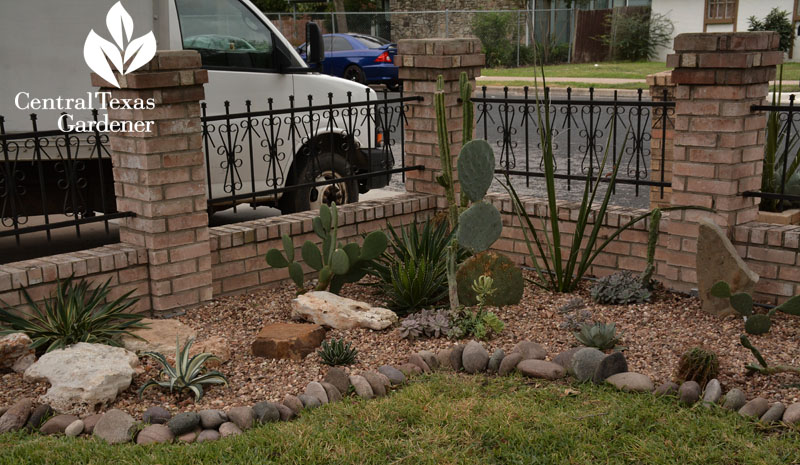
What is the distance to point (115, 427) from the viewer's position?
3.97 m

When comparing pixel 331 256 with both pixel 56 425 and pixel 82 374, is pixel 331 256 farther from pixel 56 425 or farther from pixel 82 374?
pixel 56 425

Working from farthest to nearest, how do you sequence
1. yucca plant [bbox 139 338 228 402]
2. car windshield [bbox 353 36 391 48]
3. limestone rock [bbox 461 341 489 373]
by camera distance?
car windshield [bbox 353 36 391 48], limestone rock [bbox 461 341 489 373], yucca plant [bbox 139 338 228 402]

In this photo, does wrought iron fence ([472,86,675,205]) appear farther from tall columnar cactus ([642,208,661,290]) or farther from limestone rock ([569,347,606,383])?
limestone rock ([569,347,606,383])

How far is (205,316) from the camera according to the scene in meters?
5.63

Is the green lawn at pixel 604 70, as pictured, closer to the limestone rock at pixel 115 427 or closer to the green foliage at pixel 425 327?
the green foliage at pixel 425 327

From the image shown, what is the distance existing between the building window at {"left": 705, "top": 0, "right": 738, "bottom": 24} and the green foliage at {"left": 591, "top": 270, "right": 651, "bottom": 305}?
82.2 ft

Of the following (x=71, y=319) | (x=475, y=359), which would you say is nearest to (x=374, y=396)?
(x=475, y=359)

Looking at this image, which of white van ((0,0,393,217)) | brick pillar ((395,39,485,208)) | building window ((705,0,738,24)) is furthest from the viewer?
building window ((705,0,738,24))

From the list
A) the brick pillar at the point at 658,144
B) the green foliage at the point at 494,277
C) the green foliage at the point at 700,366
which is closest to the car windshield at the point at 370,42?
the brick pillar at the point at 658,144

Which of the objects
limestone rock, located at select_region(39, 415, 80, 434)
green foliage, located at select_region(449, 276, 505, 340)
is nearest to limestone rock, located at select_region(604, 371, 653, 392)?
green foliage, located at select_region(449, 276, 505, 340)

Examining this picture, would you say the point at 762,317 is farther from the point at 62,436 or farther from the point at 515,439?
the point at 62,436

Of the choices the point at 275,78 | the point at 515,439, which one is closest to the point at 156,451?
the point at 515,439

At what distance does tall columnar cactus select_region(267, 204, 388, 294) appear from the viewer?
18.4ft

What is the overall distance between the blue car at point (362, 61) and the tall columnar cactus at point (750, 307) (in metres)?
18.0
